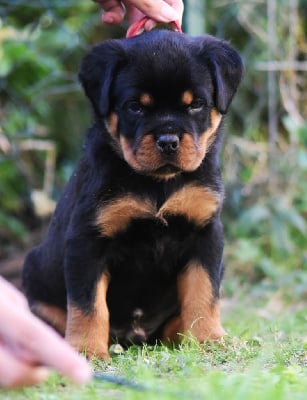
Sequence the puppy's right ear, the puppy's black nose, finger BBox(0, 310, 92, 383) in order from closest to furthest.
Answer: finger BBox(0, 310, 92, 383) → the puppy's black nose → the puppy's right ear

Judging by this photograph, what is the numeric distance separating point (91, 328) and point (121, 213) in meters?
0.50

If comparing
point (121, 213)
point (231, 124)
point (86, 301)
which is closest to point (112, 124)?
point (121, 213)

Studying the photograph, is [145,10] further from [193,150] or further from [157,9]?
[193,150]

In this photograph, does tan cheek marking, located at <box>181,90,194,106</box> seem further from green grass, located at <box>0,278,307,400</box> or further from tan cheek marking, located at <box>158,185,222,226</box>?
green grass, located at <box>0,278,307,400</box>

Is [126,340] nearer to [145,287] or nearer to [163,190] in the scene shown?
[145,287]

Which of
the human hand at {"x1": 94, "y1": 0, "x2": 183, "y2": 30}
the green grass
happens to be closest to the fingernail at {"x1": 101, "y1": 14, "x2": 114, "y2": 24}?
the human hand at {"x1": 94, "y1": 0, "x2": 183, "y2": 30}

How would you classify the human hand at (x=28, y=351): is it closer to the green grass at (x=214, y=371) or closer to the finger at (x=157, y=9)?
the green grass at (x=214, y=371)

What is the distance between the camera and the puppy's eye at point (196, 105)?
12.4 feet

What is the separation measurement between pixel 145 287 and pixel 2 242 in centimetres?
348

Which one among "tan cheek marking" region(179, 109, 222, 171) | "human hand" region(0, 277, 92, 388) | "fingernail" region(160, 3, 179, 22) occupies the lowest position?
"tan cheek marking" region(179, 109, 222, 171)

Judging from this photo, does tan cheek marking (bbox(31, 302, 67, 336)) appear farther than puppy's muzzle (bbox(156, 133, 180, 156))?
Yes

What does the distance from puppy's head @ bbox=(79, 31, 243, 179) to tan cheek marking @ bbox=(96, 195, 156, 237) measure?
14cm

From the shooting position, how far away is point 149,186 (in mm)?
3832

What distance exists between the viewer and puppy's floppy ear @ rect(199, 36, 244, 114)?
388cm
